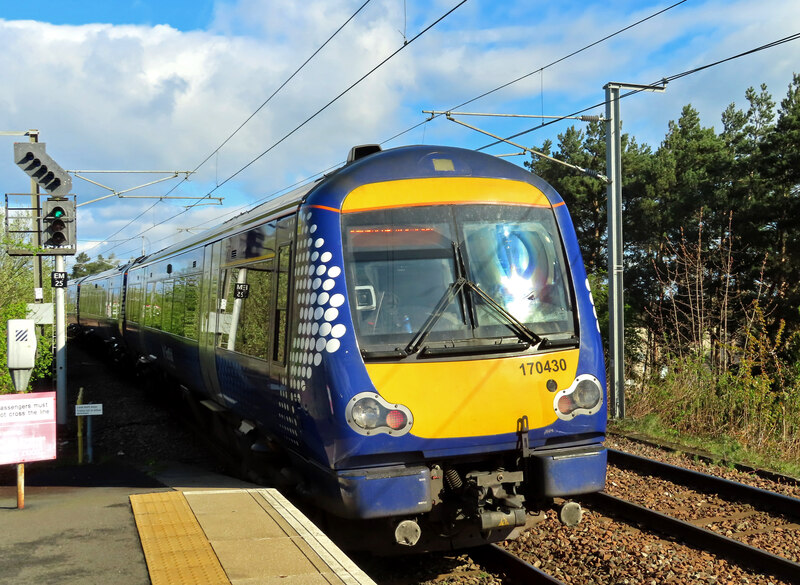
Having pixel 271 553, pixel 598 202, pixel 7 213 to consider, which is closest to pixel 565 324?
pixel 271 553

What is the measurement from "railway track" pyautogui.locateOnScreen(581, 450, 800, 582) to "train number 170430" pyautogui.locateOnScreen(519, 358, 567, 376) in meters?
2.12

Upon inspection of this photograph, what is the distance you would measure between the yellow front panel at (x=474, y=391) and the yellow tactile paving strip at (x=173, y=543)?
5.03ft

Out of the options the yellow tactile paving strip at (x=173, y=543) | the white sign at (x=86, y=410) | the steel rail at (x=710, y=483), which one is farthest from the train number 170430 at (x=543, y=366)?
the white sign at (x=86, y=410)

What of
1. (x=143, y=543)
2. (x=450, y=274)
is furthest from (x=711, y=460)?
(x=143, y=543)

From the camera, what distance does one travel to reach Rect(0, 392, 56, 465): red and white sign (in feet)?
21.8

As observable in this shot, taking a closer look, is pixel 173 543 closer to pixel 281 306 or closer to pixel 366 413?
pixel 366 413

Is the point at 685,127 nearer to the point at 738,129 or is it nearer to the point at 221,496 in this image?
the point at 738,129

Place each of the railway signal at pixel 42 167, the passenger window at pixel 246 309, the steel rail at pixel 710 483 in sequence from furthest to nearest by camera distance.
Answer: the railway signal at pixel 42 167, the steel rail at pixel 710 483, the passenger window at pixel 246 309

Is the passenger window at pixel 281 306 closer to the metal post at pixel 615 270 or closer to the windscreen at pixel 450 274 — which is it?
the windscreen at pixel 450 274

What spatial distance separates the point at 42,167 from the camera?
12852mm

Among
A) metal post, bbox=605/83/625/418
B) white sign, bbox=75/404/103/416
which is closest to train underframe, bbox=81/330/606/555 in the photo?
white sign, bbox=75/404/103/416

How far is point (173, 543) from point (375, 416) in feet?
4.94

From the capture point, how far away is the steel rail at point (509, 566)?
593 cm

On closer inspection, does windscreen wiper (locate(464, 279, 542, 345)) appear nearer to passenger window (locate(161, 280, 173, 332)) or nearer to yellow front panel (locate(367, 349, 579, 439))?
yellow front panel (locate(367, 349, 579, 439))
